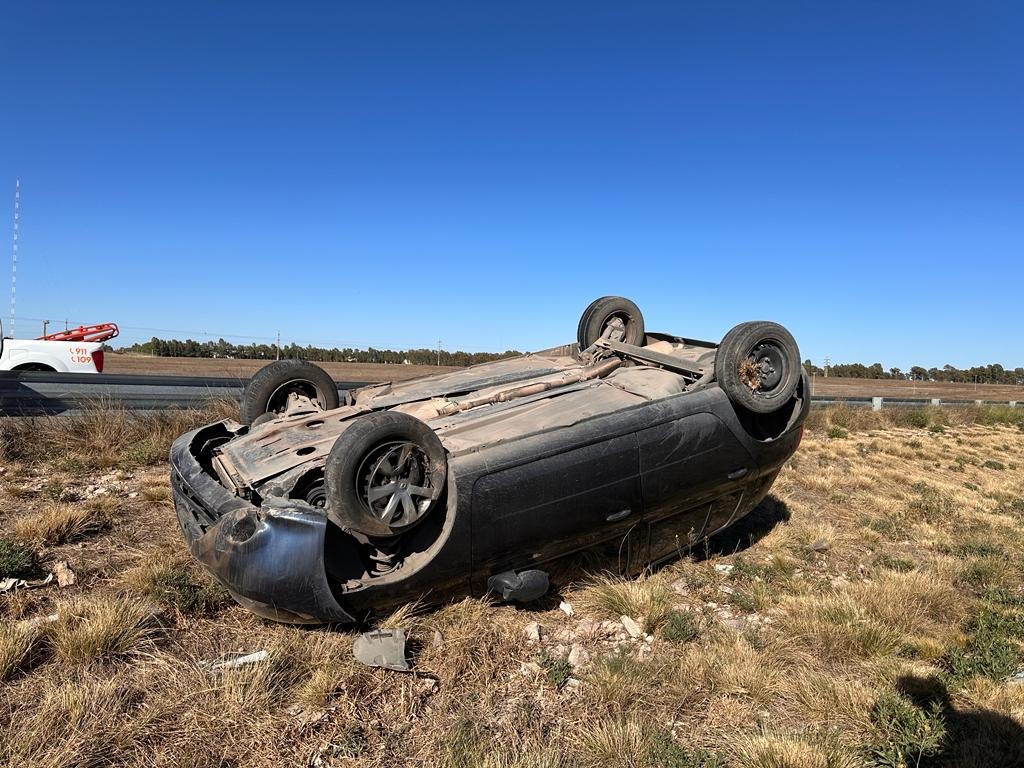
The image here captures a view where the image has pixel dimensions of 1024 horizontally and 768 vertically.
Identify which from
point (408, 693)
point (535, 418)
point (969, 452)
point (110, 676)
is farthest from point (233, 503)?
point (969, 452)

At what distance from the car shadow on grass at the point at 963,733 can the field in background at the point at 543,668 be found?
0.01 metres

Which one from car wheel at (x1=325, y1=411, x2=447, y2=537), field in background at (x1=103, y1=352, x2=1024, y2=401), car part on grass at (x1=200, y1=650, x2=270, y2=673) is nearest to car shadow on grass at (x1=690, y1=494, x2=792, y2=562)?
car wheel at (x1=325, y1=411, x2=447, y2=537)

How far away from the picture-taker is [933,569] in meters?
5.04

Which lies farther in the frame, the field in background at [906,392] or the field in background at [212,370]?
the field in background at [906,392]

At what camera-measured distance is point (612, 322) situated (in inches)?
239

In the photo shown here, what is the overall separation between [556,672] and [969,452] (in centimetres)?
1279

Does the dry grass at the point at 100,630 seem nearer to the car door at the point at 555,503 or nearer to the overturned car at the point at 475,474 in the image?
the overturned car at the point at 475,474

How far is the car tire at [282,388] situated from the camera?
4.80m

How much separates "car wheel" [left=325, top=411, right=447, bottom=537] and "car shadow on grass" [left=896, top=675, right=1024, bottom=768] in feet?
8.07

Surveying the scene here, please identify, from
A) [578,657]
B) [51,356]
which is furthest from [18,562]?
[51,356]

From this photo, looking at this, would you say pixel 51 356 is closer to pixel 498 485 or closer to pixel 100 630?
pixel 100 630

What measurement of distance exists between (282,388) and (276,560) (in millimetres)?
2187

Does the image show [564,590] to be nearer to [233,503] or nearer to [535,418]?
[535,418]

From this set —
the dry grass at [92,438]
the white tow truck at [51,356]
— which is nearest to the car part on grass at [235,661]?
the dry grass at [92,438]
